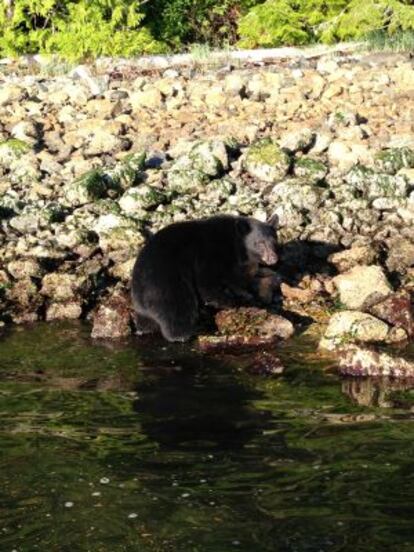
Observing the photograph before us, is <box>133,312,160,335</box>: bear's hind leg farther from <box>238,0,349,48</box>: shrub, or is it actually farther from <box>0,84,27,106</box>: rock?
<box>238,0,349,48</box>: shrub

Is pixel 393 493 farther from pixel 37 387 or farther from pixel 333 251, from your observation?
pixel 333 251

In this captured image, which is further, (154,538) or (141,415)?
(141,415)

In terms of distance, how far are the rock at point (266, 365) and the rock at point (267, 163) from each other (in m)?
4.33

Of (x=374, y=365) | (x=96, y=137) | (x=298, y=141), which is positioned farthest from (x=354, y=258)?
(x=96, y=137)

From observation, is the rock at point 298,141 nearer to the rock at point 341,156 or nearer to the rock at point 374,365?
the rock at point 341,156

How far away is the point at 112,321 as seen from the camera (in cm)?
963

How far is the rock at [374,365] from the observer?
8266mm

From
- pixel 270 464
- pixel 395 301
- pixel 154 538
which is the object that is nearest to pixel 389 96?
pixel 395 301

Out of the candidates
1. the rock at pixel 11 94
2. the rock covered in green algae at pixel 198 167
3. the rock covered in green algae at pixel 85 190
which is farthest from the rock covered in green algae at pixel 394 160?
the rock at pixel 11 94

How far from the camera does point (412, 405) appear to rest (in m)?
7.59

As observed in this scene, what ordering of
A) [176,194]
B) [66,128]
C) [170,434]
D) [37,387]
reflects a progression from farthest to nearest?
[66,128]
[176,194]
[37,387]
[170,434]

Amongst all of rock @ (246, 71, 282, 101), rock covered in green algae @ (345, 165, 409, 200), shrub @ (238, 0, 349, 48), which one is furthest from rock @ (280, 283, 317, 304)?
shrub @ (238, 0, 349, 48)

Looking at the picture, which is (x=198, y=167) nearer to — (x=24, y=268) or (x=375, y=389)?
(x=24, y=268)

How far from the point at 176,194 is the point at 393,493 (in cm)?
695
